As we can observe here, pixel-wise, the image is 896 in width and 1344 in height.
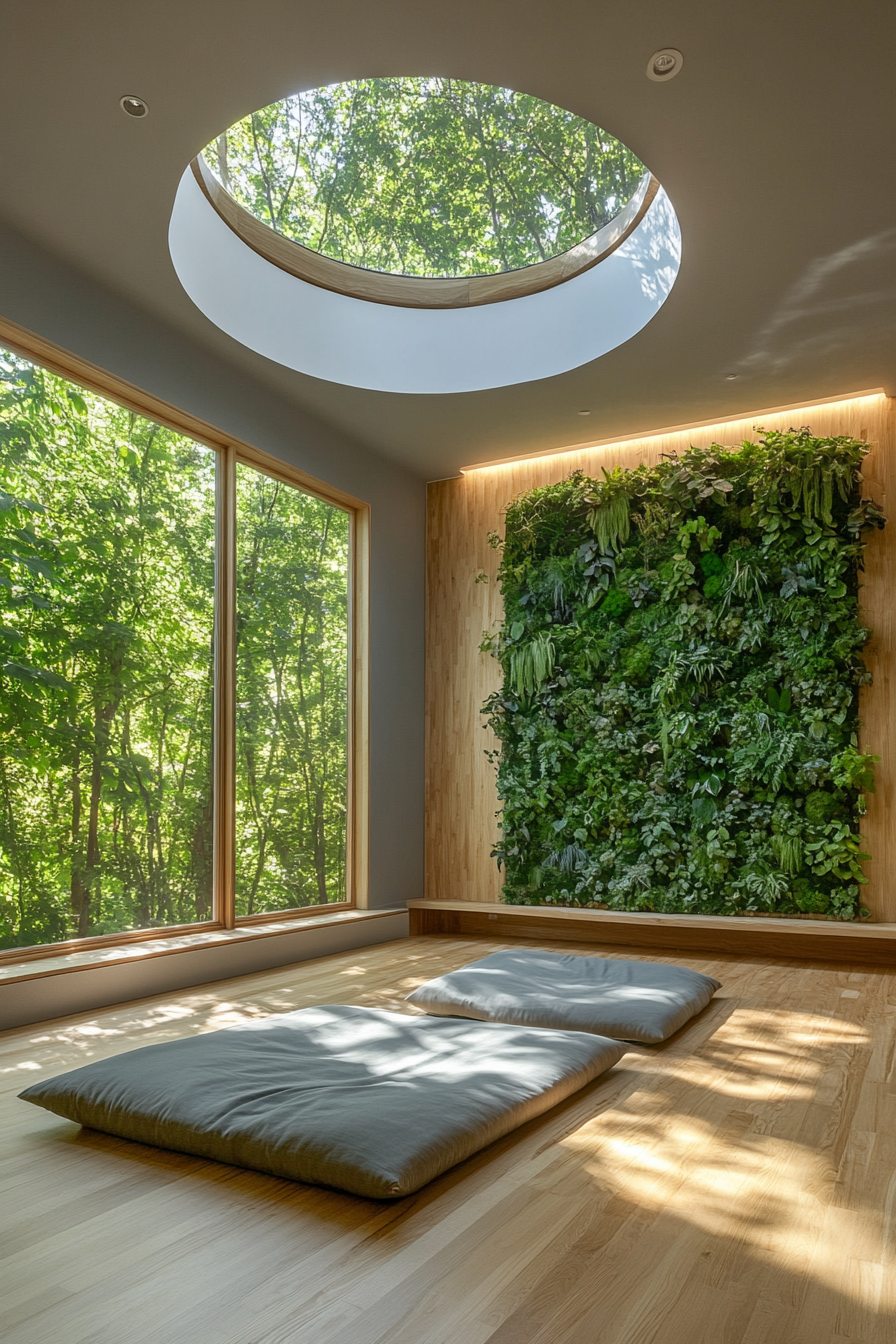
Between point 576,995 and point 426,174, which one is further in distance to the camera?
point 426,174

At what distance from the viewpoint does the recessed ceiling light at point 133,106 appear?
304cm

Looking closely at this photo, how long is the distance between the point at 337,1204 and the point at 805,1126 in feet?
4.17

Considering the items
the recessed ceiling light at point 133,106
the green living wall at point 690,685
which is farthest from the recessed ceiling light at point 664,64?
the green living wall at point 690,685

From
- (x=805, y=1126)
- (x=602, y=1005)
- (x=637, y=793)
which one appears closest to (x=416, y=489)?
(x=637, y=793)

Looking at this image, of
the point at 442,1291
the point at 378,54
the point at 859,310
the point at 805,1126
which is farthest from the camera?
the point at 859,310

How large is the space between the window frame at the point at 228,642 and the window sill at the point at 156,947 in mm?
25

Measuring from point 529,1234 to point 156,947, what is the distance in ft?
9.02

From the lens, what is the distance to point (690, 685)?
5629 mm

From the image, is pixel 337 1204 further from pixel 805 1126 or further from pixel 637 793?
pixel 637 793

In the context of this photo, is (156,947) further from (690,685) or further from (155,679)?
(690,685)

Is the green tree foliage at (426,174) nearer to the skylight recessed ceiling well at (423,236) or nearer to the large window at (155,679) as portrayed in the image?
the skylight recessed ceiling well at (423,236)

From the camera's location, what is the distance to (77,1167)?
7.29ft

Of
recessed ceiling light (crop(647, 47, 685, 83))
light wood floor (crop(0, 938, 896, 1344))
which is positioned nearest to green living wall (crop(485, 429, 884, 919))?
light wood floor (crop(0, 938, 896, 1344))

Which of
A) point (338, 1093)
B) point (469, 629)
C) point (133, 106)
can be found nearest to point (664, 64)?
point (133, 106)
